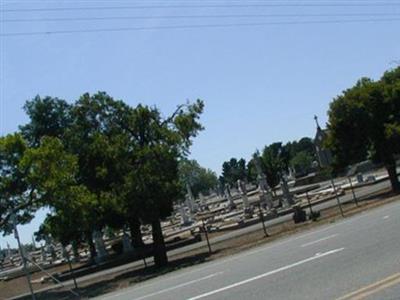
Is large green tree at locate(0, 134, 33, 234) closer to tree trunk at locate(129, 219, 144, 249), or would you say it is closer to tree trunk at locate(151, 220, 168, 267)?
tree trunk at locate(151, 220, 168, 267)

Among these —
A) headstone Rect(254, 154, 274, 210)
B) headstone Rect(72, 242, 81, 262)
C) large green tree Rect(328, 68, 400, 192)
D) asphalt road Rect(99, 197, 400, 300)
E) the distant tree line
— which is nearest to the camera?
asphalt road Rect(99, 197, 400, 300)

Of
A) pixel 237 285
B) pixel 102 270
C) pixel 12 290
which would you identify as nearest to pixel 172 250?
pixel 102 270

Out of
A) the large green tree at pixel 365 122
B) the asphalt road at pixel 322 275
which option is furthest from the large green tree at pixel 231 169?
the asphalt road at pixel 322 275

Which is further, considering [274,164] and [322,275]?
[274,164]

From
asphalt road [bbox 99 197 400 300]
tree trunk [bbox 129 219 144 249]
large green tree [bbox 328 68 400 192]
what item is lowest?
asphalt road [bbox 99 197 400 300]

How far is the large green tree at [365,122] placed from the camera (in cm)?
3928

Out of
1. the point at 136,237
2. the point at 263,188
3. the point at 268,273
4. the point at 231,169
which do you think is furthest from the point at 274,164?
the point at 231,169

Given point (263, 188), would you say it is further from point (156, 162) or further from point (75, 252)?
point (156, 162)

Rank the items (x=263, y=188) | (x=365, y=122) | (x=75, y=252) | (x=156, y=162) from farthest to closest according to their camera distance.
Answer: (x=263, y=188) → (x=75, y=252) → (x=365, y=122) → (x=156, y=162)

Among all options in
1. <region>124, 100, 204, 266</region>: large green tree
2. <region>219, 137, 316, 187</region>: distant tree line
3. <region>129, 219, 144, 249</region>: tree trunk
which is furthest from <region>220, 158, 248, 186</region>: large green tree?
<region>124, 100, 204, 266</region>: large green tree

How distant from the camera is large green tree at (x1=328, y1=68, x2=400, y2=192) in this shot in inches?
1547

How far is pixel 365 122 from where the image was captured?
3928 cm

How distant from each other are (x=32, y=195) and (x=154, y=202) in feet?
17.4

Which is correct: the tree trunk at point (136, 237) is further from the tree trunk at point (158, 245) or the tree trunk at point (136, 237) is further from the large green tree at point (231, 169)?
the large green tree at point (231, 169)
